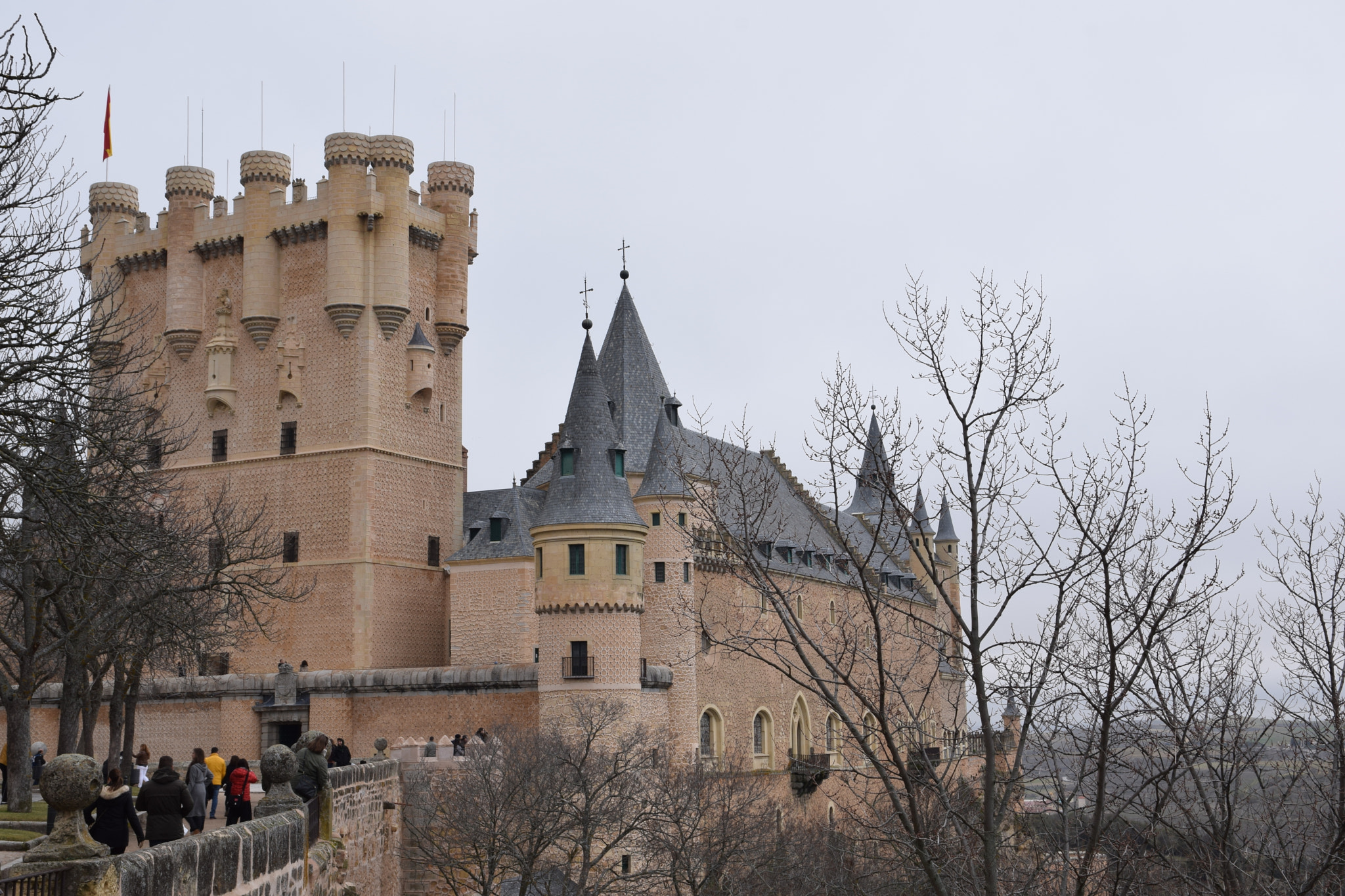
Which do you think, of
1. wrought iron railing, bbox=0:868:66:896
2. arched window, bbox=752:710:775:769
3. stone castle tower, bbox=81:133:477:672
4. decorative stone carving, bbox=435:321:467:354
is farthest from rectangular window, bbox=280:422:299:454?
wrought iron railing, bbox=0:868:66:896

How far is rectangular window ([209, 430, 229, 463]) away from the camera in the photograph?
44875mm

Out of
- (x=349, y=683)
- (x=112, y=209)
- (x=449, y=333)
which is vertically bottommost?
(x=349, y=683)

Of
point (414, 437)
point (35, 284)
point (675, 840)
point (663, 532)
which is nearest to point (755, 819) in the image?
point (675, 840)

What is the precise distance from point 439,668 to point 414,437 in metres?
9.17

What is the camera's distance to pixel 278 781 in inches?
480

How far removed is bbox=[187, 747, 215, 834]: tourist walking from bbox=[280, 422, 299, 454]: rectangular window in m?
27.9

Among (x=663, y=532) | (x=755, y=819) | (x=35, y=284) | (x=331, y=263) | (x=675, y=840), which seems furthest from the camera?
(x=331, y=263)

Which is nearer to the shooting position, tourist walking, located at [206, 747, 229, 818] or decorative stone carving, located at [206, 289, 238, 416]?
tourist walking, located at [206, 747, 229, 818]

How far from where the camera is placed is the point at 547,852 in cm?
3008

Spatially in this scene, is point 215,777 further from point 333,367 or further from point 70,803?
point 333,367

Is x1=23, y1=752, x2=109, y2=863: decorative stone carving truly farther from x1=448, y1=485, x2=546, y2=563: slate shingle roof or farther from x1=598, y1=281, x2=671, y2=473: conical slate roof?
x1=598, y1=281, x2=671, y2=473: conical slate roof

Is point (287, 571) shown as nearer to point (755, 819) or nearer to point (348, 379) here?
point (348, 379)

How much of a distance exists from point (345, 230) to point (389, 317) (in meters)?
2.98

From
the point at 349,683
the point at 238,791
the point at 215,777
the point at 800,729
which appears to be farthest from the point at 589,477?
the point at 238,791
